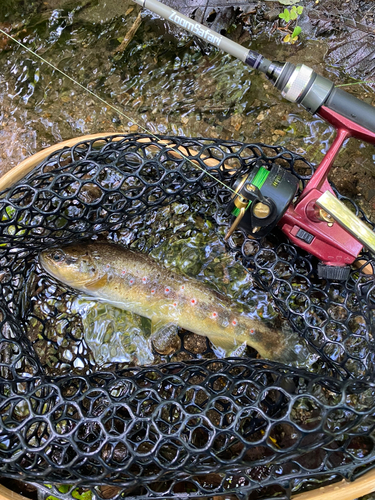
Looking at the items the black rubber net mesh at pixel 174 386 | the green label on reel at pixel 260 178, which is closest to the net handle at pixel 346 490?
the black rubber net mesh at pixel 174 386

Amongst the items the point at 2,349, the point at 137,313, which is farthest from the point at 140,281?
the point at 2,349

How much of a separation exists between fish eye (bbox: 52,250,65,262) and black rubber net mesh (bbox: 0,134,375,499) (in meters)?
0.11

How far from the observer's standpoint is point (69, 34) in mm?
2939

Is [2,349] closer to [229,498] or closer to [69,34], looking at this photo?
[229,498]

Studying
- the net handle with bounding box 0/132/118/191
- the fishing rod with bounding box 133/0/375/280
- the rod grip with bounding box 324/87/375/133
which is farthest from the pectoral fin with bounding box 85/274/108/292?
the rod grip with bounding box 324/87/375/133

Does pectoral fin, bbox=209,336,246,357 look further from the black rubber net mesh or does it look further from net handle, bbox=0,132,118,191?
net handle, bbox=0,132,118,191

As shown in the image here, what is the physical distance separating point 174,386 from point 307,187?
4.21 ft

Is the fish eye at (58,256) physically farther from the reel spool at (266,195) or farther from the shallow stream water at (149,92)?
the reel spool at (266,195)

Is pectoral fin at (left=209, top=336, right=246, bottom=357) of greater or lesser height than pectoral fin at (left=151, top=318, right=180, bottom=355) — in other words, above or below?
above

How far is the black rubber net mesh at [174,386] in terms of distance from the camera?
163 centimetres

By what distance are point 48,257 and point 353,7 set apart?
2.77 m

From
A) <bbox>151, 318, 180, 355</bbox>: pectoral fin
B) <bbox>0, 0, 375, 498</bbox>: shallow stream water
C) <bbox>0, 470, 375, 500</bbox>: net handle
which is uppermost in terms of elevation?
<bbox>0, 0, 375, 498</bbox>: shallow stream water

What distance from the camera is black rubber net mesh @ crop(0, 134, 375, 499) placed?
1629mm

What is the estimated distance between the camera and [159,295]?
2475mm
